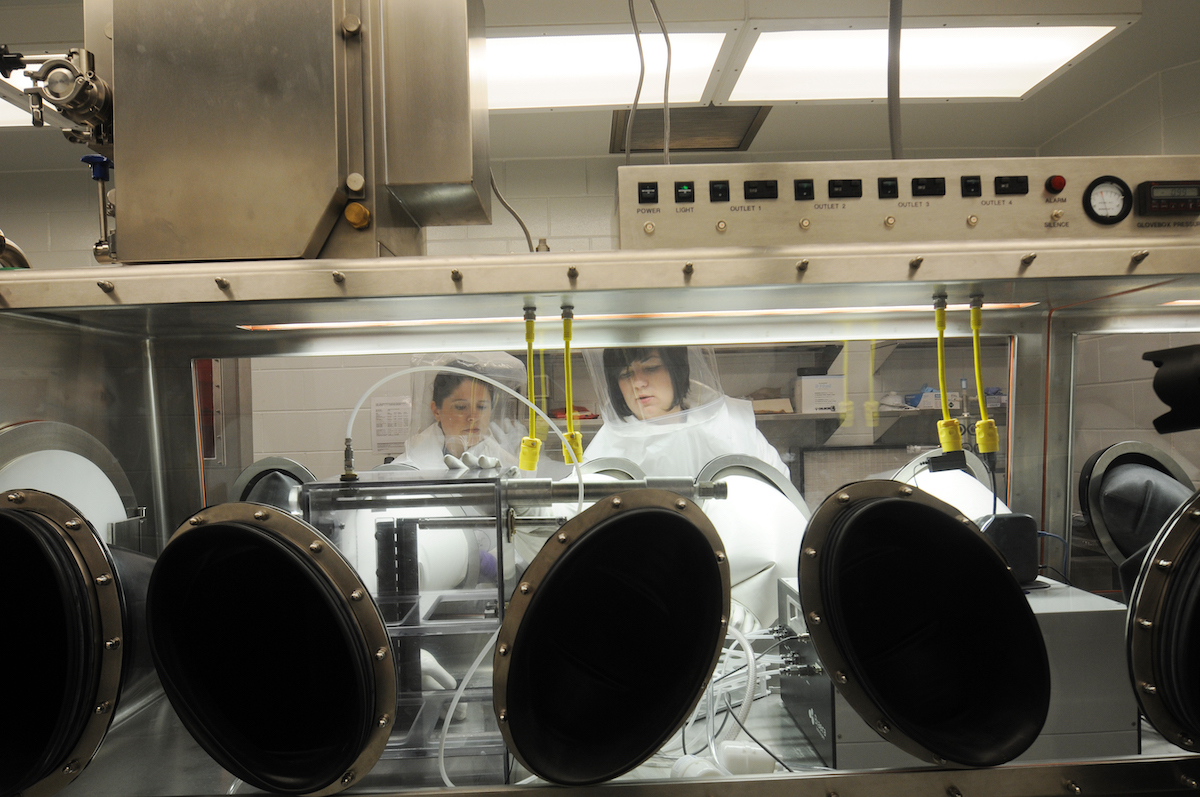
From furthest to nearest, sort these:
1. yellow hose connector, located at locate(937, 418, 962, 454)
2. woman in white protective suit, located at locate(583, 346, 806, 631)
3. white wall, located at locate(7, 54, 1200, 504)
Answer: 1. white wall, located at locate(7, 54, 1200, 504)
2. woman in white protective suit, located at locate(583, 346, 806, 631)
3. yellow hose connector, located at locate(937, 418, 962, 454)

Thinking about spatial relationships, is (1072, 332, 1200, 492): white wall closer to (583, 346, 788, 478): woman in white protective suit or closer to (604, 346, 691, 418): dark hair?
(583, 346, 788, 478): woman in white protective suit

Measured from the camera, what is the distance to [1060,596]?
2.47 feet

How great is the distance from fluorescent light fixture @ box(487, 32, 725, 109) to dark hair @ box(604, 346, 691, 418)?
3.67 feet

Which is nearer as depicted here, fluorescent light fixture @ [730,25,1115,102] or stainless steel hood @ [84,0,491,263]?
stainless steel hood @ [84,0,491,263]

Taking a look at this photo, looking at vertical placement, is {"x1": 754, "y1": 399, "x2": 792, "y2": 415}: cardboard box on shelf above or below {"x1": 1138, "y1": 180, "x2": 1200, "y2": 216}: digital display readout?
below

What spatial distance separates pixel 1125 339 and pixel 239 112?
1.19 meters

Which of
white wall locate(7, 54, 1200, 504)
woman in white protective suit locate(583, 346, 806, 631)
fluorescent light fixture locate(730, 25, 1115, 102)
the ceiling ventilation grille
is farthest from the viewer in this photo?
the ceiling ventilation grille

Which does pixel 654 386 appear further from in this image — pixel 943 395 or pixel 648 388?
pixel 943 395

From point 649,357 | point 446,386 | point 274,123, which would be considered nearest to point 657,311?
point 649,357

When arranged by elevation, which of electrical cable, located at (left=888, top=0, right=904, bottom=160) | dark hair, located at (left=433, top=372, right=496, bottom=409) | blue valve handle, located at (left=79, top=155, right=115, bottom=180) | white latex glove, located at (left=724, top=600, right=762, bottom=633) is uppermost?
electrical cable, located at (left=888, top=0, right=904, bottom=160)

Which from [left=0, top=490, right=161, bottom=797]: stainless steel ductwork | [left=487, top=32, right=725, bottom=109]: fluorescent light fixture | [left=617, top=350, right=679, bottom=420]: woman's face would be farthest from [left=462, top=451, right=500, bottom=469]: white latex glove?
[left=487, top=32, right=725, bottom=109]: fluorescent light fixture

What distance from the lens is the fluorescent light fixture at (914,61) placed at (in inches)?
67.5

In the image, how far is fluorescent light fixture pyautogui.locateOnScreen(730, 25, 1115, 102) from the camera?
1.71 meters

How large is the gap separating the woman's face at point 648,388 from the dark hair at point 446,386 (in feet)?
0.72
